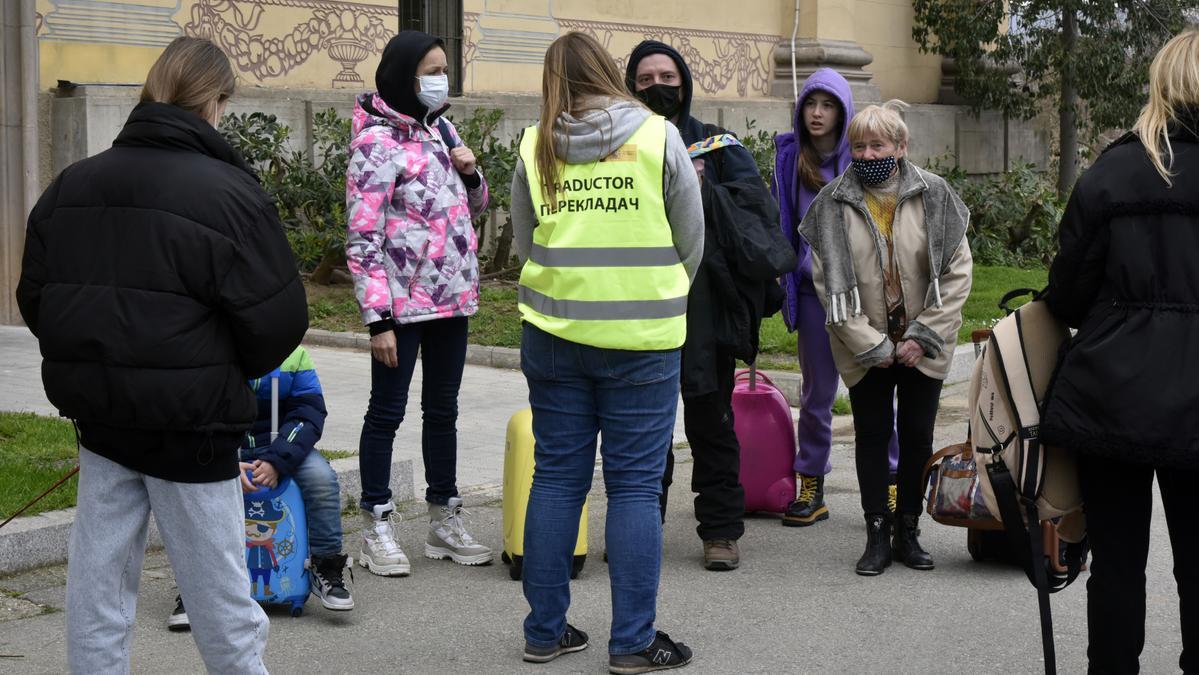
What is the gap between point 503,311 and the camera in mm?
11648

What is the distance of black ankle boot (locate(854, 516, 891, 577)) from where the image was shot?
5.64 m

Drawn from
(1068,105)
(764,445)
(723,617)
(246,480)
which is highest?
(1068,105)

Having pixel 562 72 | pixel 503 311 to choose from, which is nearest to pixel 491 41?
pixel 503 311

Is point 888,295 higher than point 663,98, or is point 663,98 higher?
point 663,98

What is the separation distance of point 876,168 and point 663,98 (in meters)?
0.86

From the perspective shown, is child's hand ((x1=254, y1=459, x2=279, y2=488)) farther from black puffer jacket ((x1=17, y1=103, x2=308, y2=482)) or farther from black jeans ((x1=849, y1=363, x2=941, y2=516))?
black jeans ((x1=849, y1=363, x2=941, y2=516))

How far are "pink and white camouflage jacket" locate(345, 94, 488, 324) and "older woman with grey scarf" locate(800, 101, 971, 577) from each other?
1374 millimetres

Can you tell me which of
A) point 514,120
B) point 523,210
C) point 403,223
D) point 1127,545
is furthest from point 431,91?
point 514,120

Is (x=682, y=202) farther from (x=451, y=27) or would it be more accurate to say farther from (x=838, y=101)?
(x=451, y=27)

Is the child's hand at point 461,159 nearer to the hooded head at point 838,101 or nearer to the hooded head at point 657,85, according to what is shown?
the hooded head at point 657,85

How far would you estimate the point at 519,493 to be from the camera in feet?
18.1

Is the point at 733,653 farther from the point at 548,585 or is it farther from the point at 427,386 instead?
the point at 427,386

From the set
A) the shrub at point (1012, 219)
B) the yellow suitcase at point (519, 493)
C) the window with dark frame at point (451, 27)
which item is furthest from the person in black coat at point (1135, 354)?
the shrub at point (1012, 219)

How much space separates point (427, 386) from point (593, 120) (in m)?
1.62
